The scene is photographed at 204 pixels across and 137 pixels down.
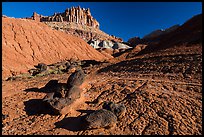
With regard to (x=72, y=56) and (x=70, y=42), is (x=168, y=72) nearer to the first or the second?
(x=72, y=56)

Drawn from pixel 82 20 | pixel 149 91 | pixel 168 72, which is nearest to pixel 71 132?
pixel 149 91

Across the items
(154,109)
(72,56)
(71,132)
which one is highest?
(72,56)

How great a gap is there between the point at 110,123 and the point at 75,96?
343 cm

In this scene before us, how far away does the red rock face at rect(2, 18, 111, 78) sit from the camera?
29.3 meters

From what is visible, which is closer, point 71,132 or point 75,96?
point 71,132

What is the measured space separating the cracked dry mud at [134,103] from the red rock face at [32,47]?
47.0 ft

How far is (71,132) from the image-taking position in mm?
8555

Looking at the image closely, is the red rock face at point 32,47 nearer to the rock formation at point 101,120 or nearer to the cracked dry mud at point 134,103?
the cracked dry mud at point 134,103

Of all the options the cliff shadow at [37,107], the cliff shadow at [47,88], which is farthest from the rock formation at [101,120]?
the cliff shadow at [47,88]

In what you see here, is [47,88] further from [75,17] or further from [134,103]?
[75,17]

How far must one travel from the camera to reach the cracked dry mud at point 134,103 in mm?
8492

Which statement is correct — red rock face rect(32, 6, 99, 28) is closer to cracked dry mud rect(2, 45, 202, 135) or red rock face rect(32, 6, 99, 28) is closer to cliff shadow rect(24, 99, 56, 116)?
cracked dry mud rect(2, 45, 202, 135)

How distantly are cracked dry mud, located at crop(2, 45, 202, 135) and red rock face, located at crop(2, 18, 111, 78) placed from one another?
A: 1433cm

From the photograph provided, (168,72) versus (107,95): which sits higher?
(168,72)
